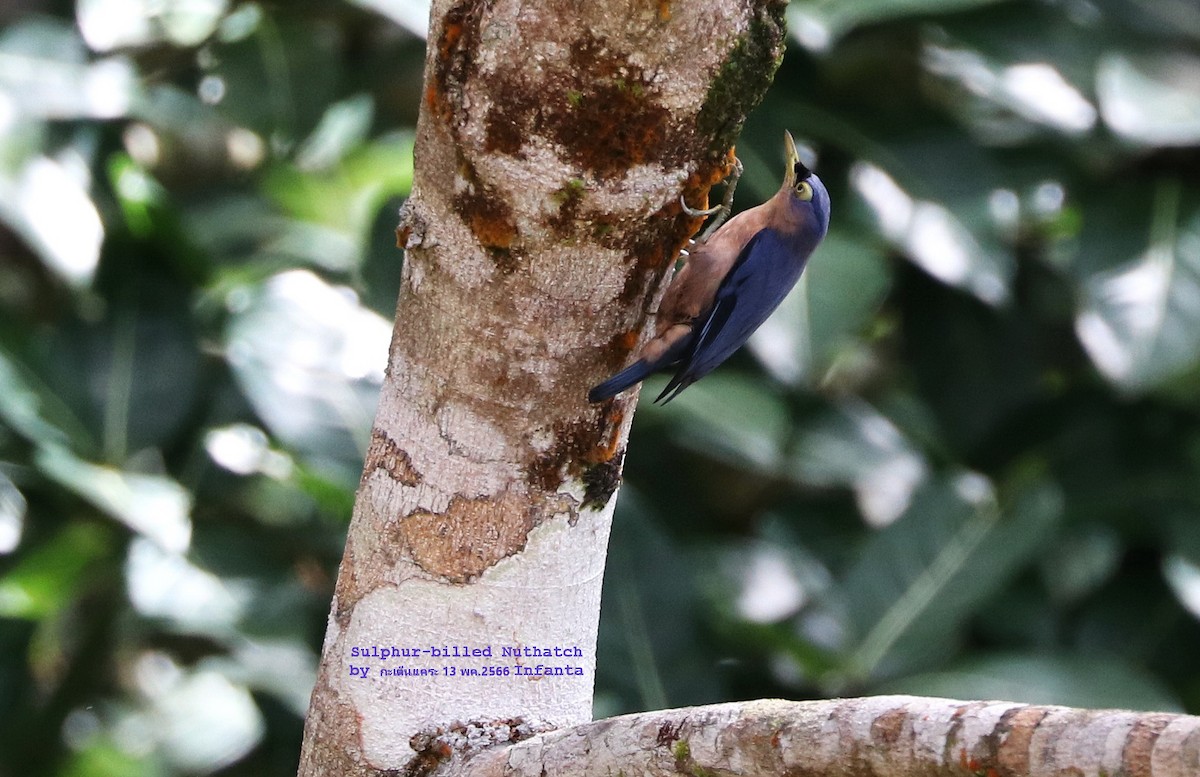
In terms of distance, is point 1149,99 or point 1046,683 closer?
point 1046,683

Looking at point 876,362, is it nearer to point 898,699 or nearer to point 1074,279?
point 1074,279

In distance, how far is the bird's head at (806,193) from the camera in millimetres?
1406

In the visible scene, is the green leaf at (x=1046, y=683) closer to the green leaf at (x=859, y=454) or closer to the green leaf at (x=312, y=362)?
the green leaf at (x=859, y=454)

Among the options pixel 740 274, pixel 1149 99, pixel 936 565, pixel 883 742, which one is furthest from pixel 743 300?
pixel 1149 99

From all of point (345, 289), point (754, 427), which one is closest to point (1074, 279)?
point (754, 427)

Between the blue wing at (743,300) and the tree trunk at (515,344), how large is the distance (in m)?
0.29

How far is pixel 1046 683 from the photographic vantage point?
203 centimetres

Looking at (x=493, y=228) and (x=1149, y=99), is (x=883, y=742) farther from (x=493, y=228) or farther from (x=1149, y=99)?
(x=1149, y=99)

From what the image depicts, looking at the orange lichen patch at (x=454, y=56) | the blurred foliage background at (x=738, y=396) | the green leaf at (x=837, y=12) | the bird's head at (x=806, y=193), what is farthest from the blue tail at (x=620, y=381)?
the green leaf at (x=837, y=12)

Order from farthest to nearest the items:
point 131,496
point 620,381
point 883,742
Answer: point 131,496 < point 620,381 < point 883,742

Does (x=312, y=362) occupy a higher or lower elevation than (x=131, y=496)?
higher

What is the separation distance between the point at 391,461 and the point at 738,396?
1177 mm

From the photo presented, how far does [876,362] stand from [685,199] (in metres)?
2.03

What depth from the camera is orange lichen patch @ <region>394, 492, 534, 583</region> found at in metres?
1.02
